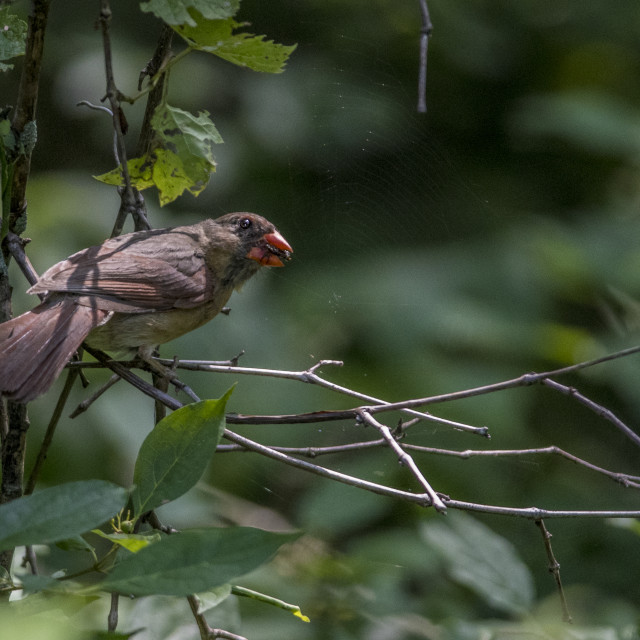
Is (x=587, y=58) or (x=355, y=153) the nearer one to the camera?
(x=355, y=153)

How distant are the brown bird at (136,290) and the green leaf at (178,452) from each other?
0.77 m

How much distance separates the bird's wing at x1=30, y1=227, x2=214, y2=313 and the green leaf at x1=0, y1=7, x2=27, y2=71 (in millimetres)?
914

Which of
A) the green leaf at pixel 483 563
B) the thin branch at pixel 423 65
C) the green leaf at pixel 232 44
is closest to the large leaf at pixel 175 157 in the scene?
the green leaf at pixel 232 44

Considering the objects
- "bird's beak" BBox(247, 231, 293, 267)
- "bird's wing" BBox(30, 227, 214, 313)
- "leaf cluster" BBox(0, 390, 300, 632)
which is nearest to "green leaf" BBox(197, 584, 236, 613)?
"leaf cluster" BBox(0, 390, 300, 632)

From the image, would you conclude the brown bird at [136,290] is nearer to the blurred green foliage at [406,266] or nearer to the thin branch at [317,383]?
the thin branch at [317,383]

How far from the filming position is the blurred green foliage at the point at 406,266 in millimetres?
3459

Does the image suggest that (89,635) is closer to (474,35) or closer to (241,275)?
(241,275)

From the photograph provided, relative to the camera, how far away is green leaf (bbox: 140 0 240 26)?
1421 mm

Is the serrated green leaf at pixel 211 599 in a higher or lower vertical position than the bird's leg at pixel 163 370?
higher

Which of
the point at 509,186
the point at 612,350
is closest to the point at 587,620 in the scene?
the point at 612,350

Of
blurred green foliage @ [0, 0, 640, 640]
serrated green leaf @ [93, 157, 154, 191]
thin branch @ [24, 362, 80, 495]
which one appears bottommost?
blurred green foliage @ [0, 0, 640, 640]

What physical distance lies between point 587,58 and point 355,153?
2264 mm

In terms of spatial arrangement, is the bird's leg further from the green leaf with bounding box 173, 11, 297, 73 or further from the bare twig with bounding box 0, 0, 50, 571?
the green leaf with bounding box 173, 11, 297, 73

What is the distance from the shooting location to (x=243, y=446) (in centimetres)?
161
